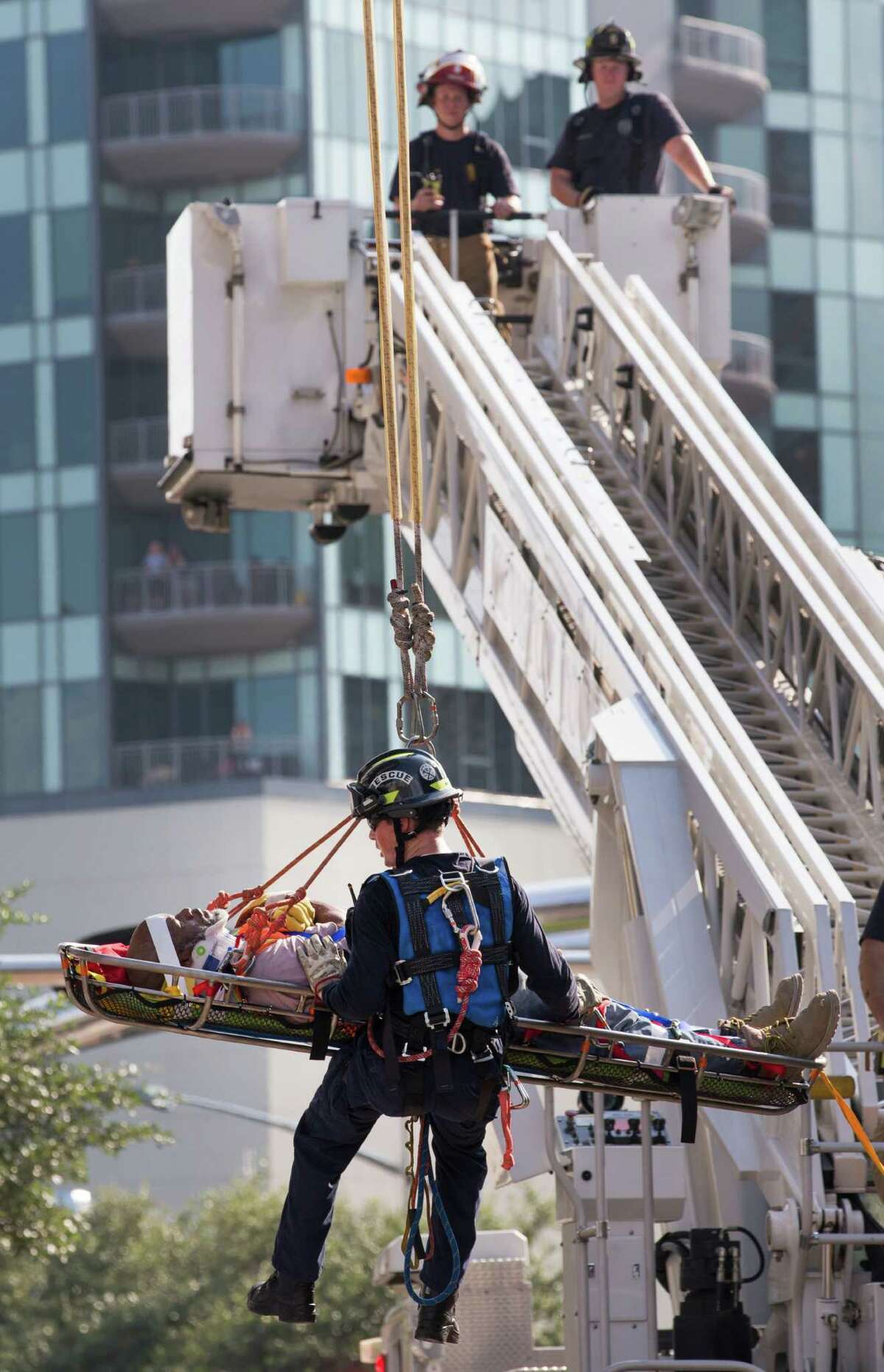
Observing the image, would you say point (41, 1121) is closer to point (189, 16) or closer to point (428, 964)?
point (428, 964)

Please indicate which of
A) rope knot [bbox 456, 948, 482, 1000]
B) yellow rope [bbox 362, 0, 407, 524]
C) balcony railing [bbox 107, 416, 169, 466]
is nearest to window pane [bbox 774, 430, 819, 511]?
balcony railing [bbox 107, 416, 169, 466]

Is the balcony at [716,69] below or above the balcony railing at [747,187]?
above

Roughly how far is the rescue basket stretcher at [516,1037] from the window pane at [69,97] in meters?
50.1

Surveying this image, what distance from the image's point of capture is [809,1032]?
Result: 865 centimetres

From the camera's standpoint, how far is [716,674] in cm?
1376

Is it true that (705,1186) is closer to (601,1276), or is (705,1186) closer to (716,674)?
(601,1276)

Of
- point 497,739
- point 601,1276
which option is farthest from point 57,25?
point 601,1276

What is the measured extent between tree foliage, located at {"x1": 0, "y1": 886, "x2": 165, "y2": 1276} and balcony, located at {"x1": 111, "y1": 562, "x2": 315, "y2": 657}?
1292 inches

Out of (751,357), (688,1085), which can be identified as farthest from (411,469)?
(751,357)

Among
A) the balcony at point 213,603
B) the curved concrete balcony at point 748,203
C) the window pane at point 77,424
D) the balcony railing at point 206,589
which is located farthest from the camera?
the curved concrete balcony at point 748,203

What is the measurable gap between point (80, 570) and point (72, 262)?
276 inches

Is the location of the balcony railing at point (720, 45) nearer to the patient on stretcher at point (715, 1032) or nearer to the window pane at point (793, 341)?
the window pane at point (793, 341)

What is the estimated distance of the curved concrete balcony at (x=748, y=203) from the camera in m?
59.4

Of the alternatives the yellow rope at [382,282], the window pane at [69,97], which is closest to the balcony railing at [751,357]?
the window pane at [69,97]
